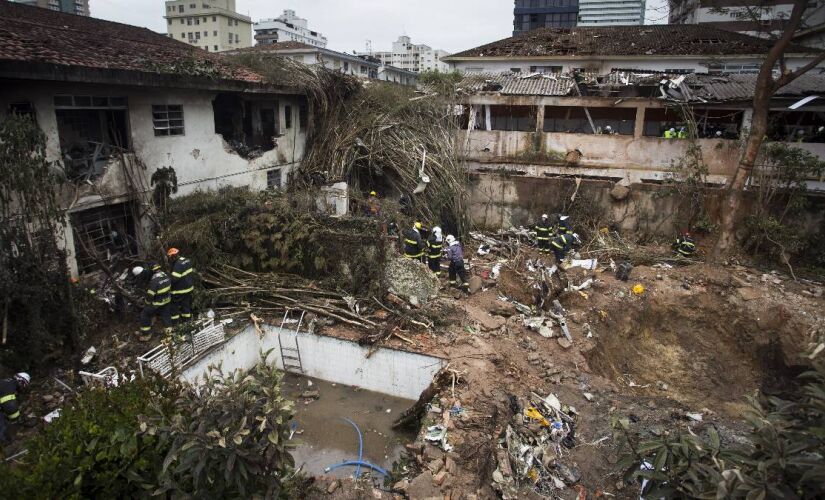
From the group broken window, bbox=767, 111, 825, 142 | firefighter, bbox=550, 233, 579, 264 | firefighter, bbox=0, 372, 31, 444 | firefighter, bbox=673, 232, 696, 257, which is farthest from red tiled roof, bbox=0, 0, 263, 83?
broken window, bbox=767, 111, 825, 142

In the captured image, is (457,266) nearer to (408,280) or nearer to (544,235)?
(408,280)

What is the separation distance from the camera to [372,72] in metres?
47.9

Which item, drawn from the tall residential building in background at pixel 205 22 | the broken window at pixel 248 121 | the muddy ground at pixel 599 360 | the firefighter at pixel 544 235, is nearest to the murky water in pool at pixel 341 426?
the muddy ground at pixel 599 360

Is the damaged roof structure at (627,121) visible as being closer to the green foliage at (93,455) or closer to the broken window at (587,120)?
the broken window at (587,120)

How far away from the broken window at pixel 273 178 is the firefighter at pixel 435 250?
6.17 metres

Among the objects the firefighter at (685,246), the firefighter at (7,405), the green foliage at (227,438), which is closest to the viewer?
the green foliage at (227,438)

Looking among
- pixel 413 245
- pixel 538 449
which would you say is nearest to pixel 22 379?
pixel 538 449

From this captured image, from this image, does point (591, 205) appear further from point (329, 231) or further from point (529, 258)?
point (329, 231)

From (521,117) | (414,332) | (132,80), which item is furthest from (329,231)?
(521,117)

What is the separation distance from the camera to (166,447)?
14.5 feet

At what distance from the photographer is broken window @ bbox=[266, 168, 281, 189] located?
1512cm

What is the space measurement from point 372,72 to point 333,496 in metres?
47.0

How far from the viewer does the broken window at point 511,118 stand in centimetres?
1870

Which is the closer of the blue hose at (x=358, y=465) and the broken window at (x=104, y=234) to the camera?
the blue hose at (x=358, y=465)
